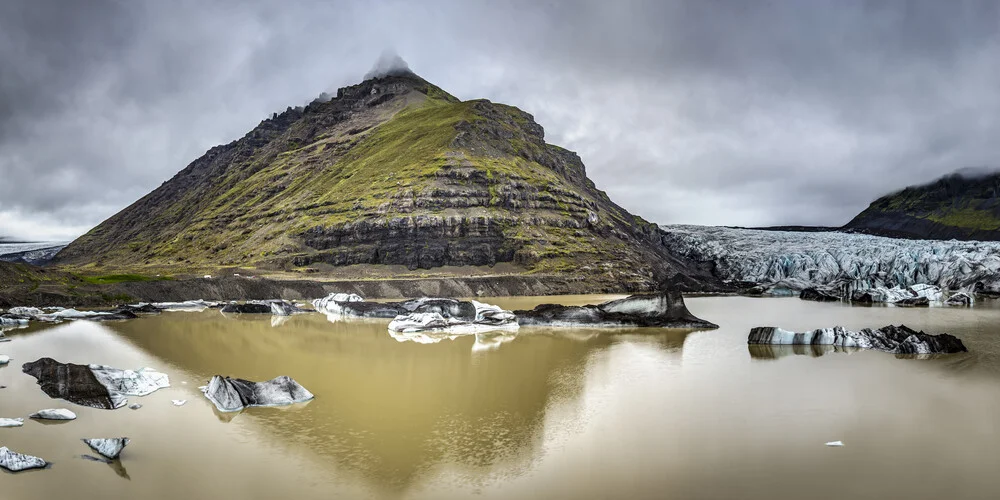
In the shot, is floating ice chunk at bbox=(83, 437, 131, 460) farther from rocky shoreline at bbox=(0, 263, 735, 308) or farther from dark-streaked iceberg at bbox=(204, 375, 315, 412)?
rocky shoreline at bbox=(0, 263, 735, 308)

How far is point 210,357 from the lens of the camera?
64.2 feet

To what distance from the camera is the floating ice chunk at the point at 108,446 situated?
9.12 metres

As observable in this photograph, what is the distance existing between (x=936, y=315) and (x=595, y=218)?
5447cm

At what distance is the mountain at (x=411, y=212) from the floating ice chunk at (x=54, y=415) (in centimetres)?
6090

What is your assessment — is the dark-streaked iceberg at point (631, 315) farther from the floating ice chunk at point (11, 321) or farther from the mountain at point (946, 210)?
the mountain at point (946, 210)

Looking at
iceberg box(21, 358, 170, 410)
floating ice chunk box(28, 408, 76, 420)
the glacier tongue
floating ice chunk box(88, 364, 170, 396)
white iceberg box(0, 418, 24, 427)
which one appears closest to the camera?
white iceberg box(0, 418, 24, 427)

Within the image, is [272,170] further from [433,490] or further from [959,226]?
[959,226]

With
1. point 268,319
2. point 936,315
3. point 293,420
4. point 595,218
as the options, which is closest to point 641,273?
point 595,218

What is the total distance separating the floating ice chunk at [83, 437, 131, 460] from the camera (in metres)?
9.12

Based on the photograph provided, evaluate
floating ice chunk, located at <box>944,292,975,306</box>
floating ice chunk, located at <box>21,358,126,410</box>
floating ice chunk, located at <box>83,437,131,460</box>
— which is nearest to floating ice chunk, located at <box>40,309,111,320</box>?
floating ice chunk, located at <box>21,358,126,410</box>

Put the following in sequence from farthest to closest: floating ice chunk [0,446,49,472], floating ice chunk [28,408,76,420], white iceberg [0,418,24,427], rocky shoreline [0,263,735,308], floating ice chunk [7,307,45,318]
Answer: rocky shoreline [0,263,735,308] < floating ice chunk [7,307,45,318] < floating ice chunk [28,408,76,420] < white iceberg [0,418,24,427] < floating ice chunk [0,446,49,472]

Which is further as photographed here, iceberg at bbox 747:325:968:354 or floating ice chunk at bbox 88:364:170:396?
iceberg at bbox 747:325:968:354

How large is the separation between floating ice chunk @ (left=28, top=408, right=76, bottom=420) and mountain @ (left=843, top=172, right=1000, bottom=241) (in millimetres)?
Answer: 138525

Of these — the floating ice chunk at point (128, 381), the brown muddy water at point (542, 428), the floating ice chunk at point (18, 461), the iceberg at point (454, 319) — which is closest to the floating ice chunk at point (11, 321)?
the brown muddy water at point (542, 428)
